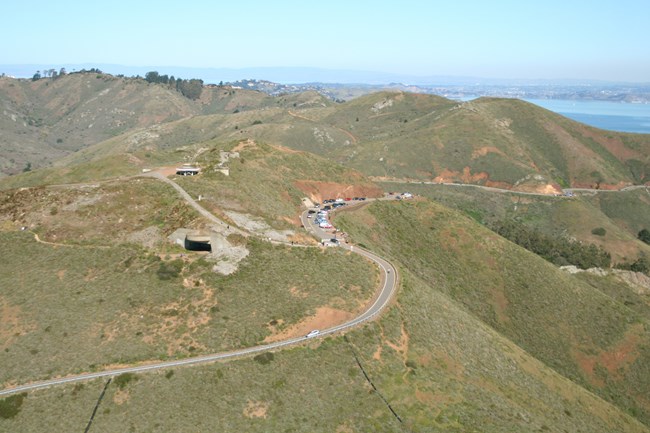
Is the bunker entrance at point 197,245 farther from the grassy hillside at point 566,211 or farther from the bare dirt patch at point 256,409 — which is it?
the grassy hillside at point 566,211

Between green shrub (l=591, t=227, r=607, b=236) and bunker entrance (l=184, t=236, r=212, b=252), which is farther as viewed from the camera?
green shrub (l=591, t=227, r=607, b=236)

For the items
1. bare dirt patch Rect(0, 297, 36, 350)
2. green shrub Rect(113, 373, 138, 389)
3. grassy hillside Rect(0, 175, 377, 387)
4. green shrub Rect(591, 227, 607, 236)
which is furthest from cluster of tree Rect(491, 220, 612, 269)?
bare dirt patch Rect(0, 297, 36, 350)

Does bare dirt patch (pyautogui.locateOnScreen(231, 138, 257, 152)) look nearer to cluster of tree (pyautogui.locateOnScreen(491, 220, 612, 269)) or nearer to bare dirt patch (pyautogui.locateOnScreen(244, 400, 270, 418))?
bare dirt patch (pyautogui.locateOnScreen(244, 400, 270, 418))

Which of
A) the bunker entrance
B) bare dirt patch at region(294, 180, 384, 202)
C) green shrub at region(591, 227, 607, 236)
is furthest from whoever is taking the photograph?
green shrub at region(591, 227, 607, 236)

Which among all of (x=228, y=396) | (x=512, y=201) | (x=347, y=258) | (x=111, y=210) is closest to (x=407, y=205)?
(x=347, y=258)

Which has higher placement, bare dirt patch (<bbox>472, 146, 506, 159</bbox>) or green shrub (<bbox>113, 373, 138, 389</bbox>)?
bare dirt patch (<bbox>472, 146, 506, 159</bbox>)

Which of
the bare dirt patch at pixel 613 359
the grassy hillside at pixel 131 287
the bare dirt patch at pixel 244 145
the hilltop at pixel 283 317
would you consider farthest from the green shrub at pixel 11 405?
the bare dirt patch at pixel 613 359

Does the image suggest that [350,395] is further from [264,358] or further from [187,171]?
[187,171]

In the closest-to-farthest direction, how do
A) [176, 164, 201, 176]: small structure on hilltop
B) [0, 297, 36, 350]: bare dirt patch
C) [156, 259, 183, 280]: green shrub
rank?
1. [0, 297, 36, 350]: bare dirt patch
2. [156, 259, 183, 280]: green shrub
3. [176, 164, 201, 176]: small structure on hilltop
